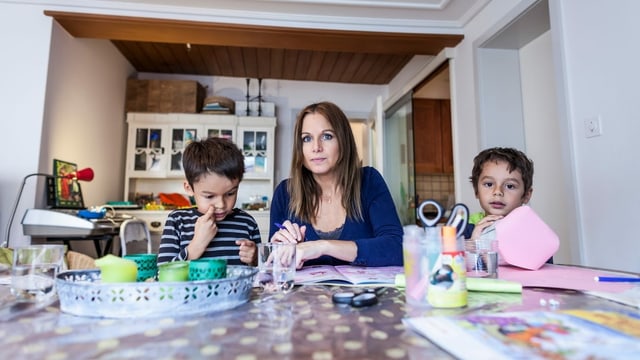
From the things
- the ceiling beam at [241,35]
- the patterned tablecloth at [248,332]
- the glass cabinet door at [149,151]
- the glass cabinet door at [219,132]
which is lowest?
the patterned tablecloth at [248,332]

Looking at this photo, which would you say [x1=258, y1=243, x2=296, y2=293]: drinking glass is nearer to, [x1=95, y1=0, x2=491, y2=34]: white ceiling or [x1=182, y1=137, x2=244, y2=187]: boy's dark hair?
[x1=182, y1=137, x2=244, y2=187]: boy's dark hair

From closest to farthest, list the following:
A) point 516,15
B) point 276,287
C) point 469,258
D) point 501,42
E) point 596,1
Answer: point 276,287, point 469,258, point 596,1, point 516,15, point 501,42

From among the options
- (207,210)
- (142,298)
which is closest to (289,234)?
(207,210)

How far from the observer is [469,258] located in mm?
840

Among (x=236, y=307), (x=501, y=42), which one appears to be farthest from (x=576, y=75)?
(x=236, y=307)

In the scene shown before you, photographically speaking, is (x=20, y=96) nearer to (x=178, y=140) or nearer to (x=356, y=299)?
(x=178, y=140)

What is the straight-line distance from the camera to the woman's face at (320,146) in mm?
1194

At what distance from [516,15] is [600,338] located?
2289 millimetres

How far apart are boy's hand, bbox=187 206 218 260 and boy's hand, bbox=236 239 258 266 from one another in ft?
0.33

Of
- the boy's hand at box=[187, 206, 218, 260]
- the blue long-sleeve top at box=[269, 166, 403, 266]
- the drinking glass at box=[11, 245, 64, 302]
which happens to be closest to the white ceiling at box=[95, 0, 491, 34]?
the blue long-sleeve top at box=[269, 166, 403, 266]

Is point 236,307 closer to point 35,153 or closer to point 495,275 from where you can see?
point 495,275

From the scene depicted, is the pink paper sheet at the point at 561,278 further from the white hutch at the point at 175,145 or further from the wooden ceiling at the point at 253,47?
the white hutch at the point at 175,145

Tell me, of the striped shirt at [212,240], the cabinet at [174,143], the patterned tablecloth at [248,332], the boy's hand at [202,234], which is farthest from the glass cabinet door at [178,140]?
the patterned tablecloth at [248,332]

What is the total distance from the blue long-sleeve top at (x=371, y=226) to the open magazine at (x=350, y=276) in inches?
1.9
